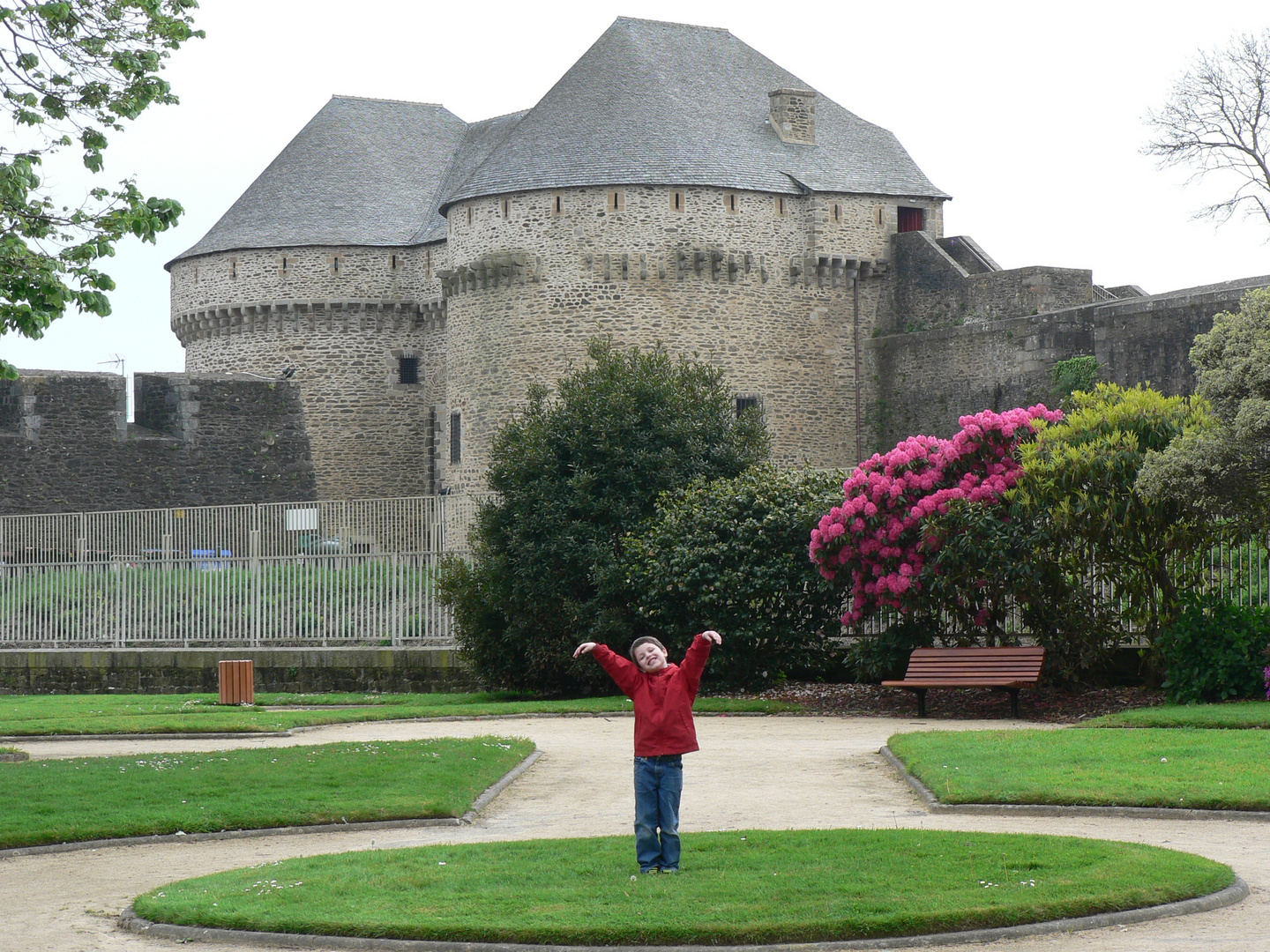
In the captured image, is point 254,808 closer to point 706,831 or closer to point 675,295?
point 706,831

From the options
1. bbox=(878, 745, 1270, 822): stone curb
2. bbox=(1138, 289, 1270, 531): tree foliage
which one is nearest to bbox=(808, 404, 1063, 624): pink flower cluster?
bbox=(1138, 289, 1270, 531): tree foliage

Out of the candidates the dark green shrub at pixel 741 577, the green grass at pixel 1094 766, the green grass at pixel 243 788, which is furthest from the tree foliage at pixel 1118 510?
the green grass at pixel 243 788

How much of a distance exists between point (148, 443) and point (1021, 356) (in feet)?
63.2

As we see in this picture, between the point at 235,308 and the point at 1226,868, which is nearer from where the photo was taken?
the point at 1226,868

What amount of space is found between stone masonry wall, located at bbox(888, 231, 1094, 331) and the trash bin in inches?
912

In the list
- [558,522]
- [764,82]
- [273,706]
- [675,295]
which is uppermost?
[764,82]

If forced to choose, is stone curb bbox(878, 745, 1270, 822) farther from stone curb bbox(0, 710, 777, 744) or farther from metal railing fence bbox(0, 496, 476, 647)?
metal railing fence bbox(0, 496, 476, 647)

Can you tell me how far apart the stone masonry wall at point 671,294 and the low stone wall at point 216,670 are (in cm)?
1517

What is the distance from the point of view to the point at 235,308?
46.2m

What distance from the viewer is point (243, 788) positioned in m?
11.6

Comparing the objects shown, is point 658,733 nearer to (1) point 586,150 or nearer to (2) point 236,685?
(2) point 236,685

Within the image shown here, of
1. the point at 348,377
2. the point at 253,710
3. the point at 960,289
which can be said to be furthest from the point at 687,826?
the point at 348,377

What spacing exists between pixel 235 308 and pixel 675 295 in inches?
509

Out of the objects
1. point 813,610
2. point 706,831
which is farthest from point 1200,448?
point 706,831
